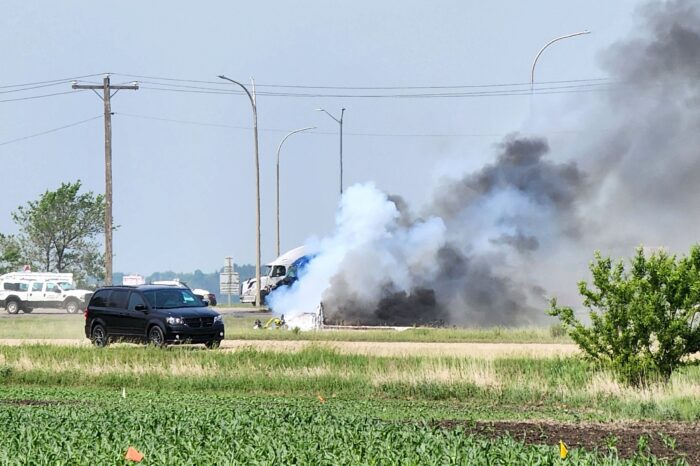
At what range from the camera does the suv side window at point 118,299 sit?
120 ft

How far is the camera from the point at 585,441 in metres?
16.0

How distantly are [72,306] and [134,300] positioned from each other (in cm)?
3502

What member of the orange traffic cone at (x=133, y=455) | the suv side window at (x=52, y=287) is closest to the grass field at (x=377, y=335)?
the suv side window at (x=52, y=287)

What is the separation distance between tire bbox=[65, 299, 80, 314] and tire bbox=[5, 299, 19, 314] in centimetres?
338

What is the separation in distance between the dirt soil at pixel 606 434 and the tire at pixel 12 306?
188ft

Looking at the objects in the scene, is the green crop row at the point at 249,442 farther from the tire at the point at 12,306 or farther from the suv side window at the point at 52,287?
the tire at the point at 12,306

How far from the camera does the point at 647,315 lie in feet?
76.0

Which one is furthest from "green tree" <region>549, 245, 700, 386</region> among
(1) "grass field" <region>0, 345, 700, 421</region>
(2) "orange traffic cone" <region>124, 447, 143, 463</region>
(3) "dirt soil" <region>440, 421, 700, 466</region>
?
(2) "orange traffic cone" <region>124, 447, 143, 463</region>

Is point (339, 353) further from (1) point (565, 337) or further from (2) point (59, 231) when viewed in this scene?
(2) point (59, 231)

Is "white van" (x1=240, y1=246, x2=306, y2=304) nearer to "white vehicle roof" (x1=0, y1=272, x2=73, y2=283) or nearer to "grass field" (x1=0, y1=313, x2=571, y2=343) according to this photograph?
"white vehicle roof" (x1=0, y1=272, x2=73, y2=283)

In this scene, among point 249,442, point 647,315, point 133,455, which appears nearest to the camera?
point 133,455

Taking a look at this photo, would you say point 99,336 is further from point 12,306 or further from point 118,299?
point 12,306

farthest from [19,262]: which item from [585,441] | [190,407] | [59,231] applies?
[585,441]

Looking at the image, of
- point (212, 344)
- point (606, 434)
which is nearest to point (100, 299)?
point (212, 344)
